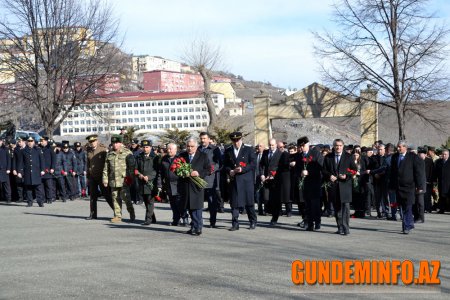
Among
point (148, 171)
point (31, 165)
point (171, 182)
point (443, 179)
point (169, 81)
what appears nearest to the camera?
point (171, 182)

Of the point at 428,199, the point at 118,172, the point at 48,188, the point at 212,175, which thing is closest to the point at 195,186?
the point at 212,175

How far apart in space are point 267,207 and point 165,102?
3525 inches

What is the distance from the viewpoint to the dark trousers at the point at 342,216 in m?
14.0

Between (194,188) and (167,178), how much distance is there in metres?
1.73

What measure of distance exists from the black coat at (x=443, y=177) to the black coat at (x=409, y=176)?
17.5 feet

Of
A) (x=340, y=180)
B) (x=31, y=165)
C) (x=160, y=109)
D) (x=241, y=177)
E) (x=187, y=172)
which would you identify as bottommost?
(x=340, y=180)

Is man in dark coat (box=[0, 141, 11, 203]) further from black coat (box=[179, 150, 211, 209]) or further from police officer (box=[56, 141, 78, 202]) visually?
black coat (box=[179, 150, 211, 209])

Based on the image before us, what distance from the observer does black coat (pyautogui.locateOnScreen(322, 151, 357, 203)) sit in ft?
46.9

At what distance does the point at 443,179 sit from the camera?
19.9 m

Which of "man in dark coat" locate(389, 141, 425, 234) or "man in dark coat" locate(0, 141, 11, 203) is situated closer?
"man in dark coat" locate(389, 141, 425, 234)

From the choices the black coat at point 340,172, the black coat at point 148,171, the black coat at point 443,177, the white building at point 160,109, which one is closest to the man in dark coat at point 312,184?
the black coat at point 340,172

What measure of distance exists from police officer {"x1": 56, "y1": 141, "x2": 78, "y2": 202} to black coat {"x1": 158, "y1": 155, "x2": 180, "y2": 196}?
8581 mm

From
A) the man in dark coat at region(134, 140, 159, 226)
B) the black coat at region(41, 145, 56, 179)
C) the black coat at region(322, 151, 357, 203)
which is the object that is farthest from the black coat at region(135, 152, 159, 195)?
the black coat at region(41, 145, 56, 179)

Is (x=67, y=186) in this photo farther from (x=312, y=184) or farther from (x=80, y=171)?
(x=312, y=184)
